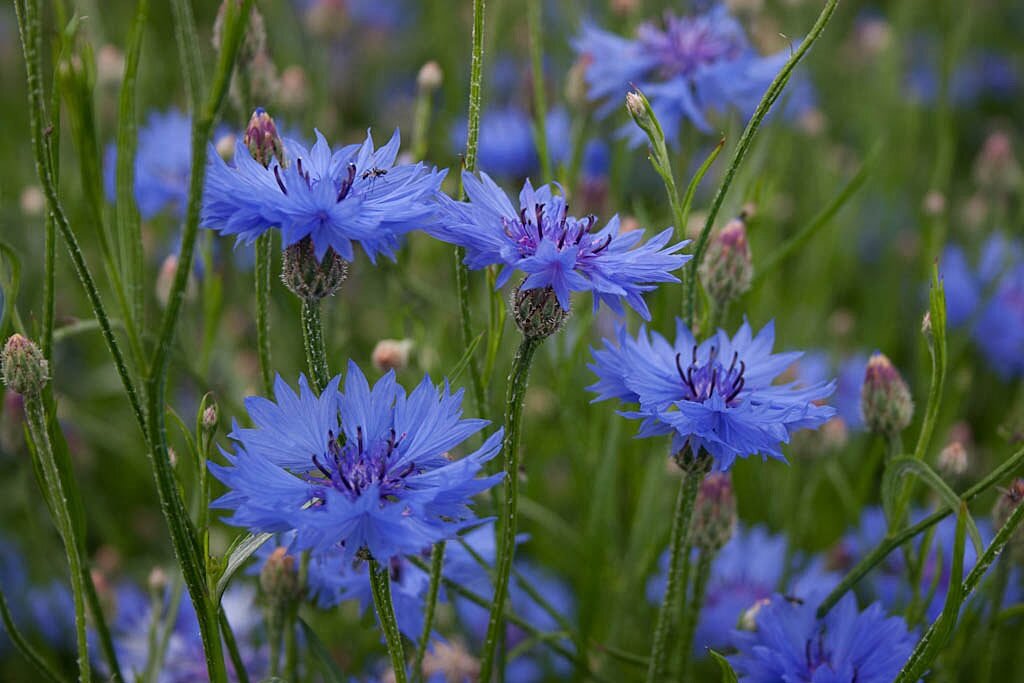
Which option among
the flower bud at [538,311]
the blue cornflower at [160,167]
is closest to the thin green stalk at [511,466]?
the flower bud at [538,311]

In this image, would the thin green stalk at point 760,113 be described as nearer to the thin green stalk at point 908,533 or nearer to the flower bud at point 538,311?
the flower bud at point 538,311

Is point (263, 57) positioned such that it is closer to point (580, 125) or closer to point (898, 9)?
point (580, 125)

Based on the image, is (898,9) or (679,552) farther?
(898,9)

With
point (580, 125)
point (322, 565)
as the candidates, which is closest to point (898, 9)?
point (580, 125)

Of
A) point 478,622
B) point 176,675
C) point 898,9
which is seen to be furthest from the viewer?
point 898,9

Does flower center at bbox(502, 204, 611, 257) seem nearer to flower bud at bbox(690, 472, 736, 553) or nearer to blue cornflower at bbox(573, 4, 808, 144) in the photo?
flower bud at bbox(690, 472, 736, 553)

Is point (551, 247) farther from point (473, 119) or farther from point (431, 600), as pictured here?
point (431, 600)
